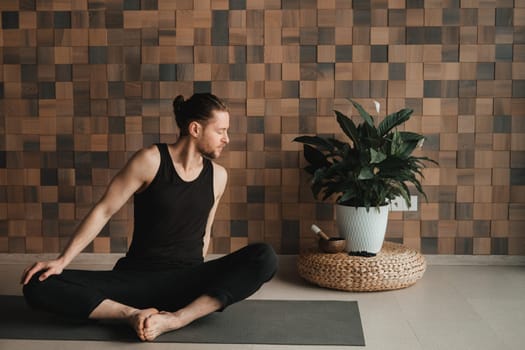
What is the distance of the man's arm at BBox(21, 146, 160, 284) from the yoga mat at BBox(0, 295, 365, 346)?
26 cm

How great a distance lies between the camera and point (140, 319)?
239 cm

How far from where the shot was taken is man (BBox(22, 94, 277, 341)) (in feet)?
8.08

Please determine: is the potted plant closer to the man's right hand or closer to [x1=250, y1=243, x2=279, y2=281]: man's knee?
[x1=250, y1=243, x2=279, y2=281]: man's knee

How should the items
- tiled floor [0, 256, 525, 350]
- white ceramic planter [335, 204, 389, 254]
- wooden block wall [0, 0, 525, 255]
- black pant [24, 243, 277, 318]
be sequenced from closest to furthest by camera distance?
1. tiled floor [0, 256, 525, 350]
2. black pant [24, 243, 277, 318]
3. white ceramic planter [335, 204, 389, 254]
4. wooden block wall [0, 0, 525, 255]

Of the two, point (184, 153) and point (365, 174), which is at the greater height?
point (184, 153)

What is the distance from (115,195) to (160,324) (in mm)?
553

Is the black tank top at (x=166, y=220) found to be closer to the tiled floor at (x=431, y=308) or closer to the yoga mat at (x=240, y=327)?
the yoga mat at (x=240, y=327)

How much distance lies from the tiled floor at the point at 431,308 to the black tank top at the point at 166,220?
0.42 m

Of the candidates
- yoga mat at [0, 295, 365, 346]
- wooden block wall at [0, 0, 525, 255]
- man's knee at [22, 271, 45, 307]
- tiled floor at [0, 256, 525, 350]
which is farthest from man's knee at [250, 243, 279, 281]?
wooden block wall at [0, 0, 525, 255]

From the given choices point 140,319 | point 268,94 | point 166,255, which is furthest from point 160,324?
point 268,94

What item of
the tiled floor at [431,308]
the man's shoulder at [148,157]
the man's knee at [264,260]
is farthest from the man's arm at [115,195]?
the man's knee at [264,260]

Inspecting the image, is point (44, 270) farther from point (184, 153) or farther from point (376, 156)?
point (376, 156)

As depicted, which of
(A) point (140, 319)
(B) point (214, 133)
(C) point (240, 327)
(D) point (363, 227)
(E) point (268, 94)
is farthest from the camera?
(E) point (268, 94)

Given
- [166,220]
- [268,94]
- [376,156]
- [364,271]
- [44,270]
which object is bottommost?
[364,271]
